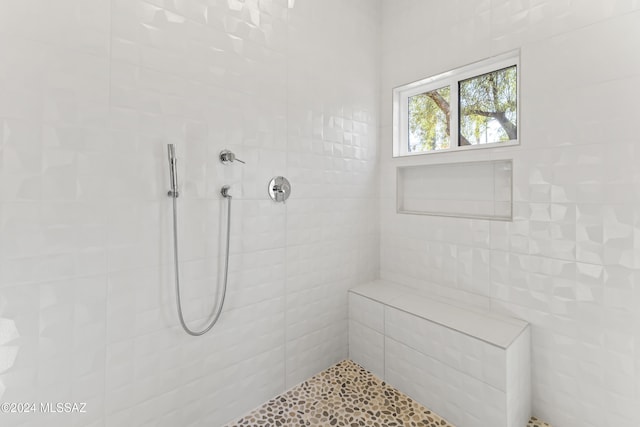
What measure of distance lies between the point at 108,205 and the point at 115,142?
10.6 inches

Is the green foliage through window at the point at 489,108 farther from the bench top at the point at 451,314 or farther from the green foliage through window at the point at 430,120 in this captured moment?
the bench top at the point at 451,314

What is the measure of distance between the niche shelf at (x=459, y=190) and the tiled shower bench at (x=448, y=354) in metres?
0.65

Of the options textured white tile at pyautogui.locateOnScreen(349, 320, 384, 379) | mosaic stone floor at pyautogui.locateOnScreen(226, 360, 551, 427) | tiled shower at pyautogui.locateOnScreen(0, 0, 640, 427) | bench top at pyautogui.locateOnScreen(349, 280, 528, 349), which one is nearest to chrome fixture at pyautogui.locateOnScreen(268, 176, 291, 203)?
tiled shower at pyautogui.locateOnScreen(0, 0, 640, 427)

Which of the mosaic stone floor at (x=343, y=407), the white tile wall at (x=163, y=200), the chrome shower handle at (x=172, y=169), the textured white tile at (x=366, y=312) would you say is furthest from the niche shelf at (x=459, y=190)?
the chrome shower handle at (x=172, y=169)

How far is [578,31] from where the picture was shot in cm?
154

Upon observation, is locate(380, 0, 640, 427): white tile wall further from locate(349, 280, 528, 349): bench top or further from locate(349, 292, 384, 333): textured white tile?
locate(349, 292, 384, 333): textured white tile

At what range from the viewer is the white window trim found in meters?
1.83

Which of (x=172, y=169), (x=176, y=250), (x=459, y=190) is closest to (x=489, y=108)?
(x=459, y=190)

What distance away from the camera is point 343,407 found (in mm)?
1783

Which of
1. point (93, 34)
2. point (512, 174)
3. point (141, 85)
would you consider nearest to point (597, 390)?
point (512, 174)

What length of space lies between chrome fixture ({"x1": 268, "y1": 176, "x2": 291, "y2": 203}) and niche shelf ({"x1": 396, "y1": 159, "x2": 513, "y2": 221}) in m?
0.98

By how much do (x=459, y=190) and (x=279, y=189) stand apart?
1268 millimetres

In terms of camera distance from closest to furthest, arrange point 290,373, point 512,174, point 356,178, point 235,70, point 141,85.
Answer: point 141,85 < point 235,70 < point 512,174 < point 290,373 < point 356,178

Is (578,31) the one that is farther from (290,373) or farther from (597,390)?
(290,373)
